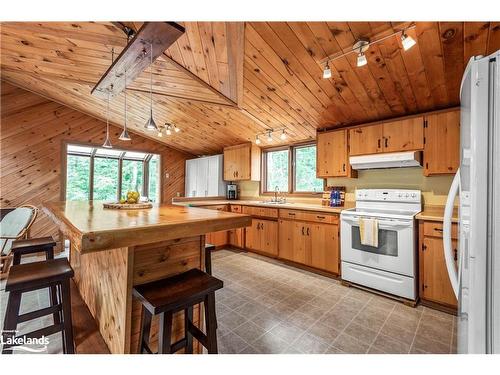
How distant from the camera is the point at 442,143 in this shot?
2408 millimetres

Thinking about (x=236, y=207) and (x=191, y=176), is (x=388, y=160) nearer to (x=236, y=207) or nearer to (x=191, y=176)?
(x=236, y=207)

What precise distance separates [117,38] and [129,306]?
242cm

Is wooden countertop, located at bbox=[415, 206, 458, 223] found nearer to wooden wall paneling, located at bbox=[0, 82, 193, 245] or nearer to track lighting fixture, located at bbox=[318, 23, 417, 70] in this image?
track lighting fixture, located at bbox=[318, 23, 417, 70]

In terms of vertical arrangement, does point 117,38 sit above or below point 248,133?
above

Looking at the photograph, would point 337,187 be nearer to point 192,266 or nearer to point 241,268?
point 241,268

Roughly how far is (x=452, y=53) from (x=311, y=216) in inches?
85.7

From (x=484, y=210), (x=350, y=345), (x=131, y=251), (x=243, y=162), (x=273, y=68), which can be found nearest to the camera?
(x=484, y=210)

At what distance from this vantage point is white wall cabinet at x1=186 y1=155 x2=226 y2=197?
5227 millimetres

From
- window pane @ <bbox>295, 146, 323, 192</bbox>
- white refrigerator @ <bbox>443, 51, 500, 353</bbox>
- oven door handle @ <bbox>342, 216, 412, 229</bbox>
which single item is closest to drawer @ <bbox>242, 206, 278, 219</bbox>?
window pane @ <bbox>295, 146, 323, 192</bbox>

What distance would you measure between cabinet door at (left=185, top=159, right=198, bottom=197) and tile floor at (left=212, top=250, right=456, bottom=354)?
350cm

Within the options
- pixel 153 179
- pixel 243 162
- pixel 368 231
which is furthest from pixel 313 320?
pixel 153 179

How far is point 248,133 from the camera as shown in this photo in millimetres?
4211

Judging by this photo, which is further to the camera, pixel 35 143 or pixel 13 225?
pixel 35 143
